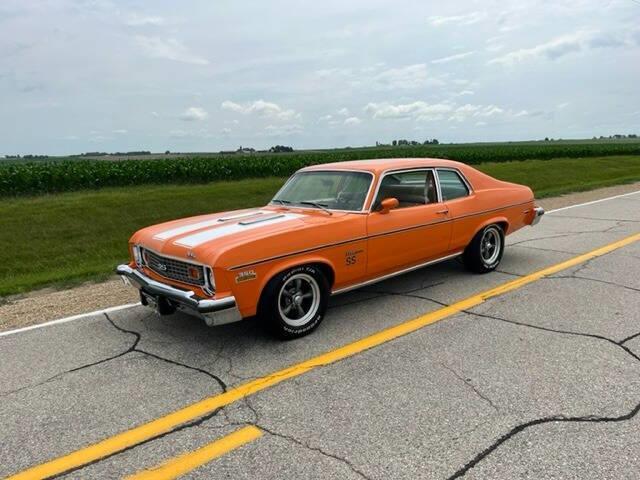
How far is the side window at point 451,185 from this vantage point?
5918mm

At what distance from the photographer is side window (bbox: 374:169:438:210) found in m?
5.26

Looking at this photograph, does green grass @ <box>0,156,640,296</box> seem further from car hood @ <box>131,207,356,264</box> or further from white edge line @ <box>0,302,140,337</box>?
car hood @ <box>131,207,356,264</box>

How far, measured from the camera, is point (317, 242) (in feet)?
14.5

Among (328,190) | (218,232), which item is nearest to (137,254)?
(218,232)

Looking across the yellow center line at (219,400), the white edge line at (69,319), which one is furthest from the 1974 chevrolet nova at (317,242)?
the white edge line at (69,319)

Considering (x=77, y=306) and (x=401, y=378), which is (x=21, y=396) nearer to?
(x=77, y=306)

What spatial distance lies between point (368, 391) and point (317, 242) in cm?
146

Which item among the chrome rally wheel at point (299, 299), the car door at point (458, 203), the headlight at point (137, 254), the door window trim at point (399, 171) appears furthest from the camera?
the car door at point (458, 203)

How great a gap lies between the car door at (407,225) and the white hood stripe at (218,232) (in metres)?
0.87

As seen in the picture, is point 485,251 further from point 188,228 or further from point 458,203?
point 188,228

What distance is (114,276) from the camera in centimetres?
697

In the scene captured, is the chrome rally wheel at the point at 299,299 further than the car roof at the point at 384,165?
No

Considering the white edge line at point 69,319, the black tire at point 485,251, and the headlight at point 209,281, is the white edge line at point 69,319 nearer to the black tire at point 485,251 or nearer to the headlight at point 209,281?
the headlight at point 209,281

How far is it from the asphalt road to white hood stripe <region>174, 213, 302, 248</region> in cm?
87
